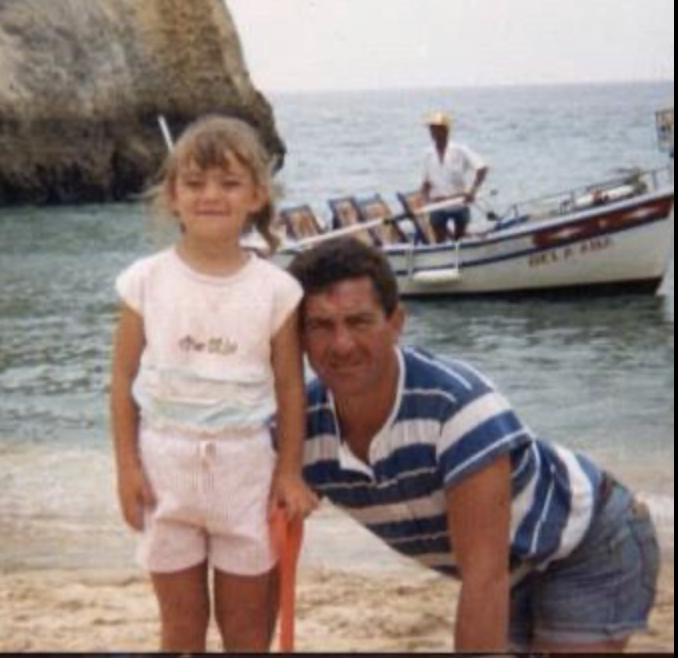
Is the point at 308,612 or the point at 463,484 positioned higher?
the point at 463,484

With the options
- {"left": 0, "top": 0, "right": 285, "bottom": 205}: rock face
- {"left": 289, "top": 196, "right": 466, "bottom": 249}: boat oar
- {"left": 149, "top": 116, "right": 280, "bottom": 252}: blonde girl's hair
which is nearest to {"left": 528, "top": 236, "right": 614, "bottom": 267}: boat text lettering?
{"left": 289, "top": 196, "right": 466, "bottom": 249}: boat oar

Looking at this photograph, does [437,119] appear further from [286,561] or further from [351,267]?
[351,267]

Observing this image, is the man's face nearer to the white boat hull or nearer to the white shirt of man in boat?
the white shirt of man in boat

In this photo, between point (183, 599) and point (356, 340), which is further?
point (183, 599)

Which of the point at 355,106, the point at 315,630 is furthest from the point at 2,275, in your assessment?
the point at 355,106

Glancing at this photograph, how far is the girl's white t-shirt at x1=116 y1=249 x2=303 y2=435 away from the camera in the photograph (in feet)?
7.86

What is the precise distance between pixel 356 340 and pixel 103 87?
3033 cm

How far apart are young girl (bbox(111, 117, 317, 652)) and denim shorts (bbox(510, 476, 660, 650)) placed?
1.22 ft

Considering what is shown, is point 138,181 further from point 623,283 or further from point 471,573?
point 471,573

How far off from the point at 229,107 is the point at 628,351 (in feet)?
67.3

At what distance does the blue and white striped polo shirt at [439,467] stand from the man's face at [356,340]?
1.3 inches

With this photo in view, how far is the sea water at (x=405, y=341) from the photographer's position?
21.0 ft

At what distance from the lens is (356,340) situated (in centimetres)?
217

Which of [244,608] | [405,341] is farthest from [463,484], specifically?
[405,341]
